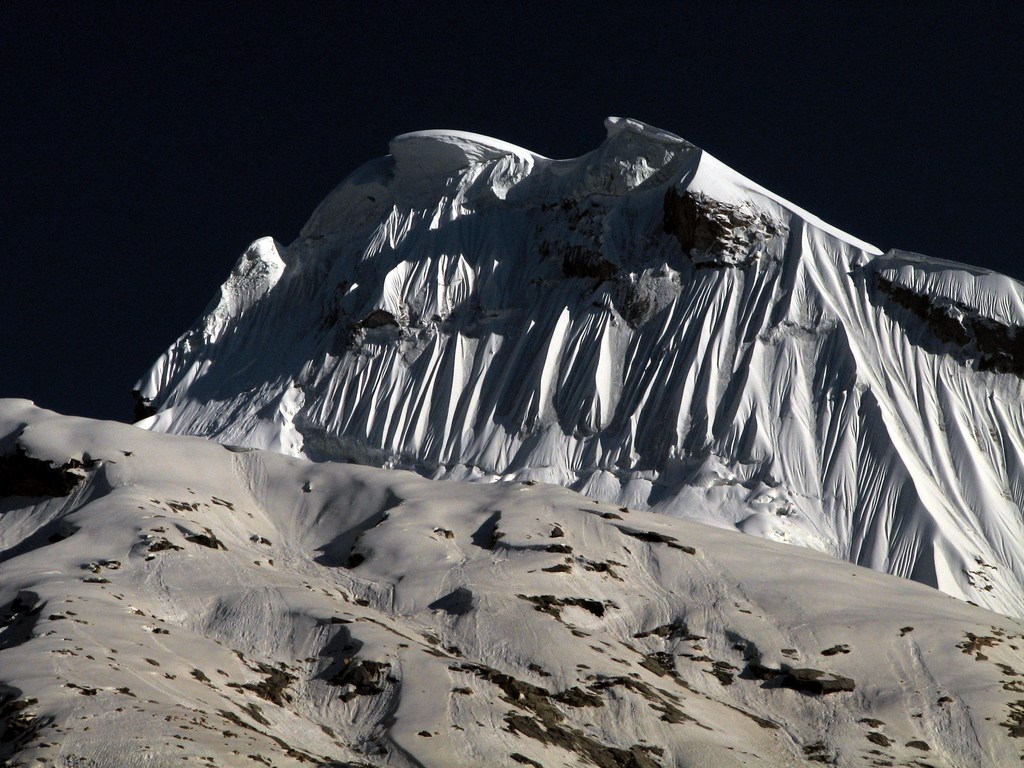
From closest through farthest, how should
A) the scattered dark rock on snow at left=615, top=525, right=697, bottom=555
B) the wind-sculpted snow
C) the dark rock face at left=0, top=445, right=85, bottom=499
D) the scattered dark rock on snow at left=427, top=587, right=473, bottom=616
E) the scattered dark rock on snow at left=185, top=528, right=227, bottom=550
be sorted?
the scattered dark rock on snow at left=427, top=587, right=473, bottom=616 → the scattered dark rock on snow at left=185, top=528, right=227, bottom=550 → the scattered dark rock on snow at left=615, top=525, right=697, bottom=555 → the dark rock face at left=0, top=445, right=85, bottom=499 → the wind-sculpted snow

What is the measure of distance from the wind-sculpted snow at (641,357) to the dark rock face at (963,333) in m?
0.12

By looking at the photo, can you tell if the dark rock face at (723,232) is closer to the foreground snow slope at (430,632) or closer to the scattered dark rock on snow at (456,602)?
the foreground snow slope at (430,632)

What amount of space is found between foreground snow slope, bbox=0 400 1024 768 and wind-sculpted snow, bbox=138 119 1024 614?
46.5ft

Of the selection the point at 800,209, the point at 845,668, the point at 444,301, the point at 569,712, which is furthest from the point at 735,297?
the point at 569,712

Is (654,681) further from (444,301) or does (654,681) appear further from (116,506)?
(444,301)

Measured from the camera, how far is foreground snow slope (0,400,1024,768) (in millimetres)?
44250

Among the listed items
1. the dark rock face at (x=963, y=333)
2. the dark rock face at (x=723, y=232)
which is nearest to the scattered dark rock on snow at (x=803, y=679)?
the dark rock face at (x=963, y=333)

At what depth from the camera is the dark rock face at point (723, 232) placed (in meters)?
92.6

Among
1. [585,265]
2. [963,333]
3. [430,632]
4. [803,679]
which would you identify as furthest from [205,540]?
[963,333]

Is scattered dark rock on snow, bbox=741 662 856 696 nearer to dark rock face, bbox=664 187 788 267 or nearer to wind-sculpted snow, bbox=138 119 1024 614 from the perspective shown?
wind-sculpted snow, bbox=138 119 1024 614

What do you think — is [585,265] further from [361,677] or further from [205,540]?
[361,677]

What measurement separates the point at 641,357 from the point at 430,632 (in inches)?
1545

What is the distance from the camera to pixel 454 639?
53.3 m

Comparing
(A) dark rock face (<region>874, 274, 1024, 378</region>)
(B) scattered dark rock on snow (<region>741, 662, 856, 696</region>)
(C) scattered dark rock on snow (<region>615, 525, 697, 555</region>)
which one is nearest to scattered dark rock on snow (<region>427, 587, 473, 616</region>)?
(C) scattered dark rock on snow (<region>615, 525, 697, 555</region>)
